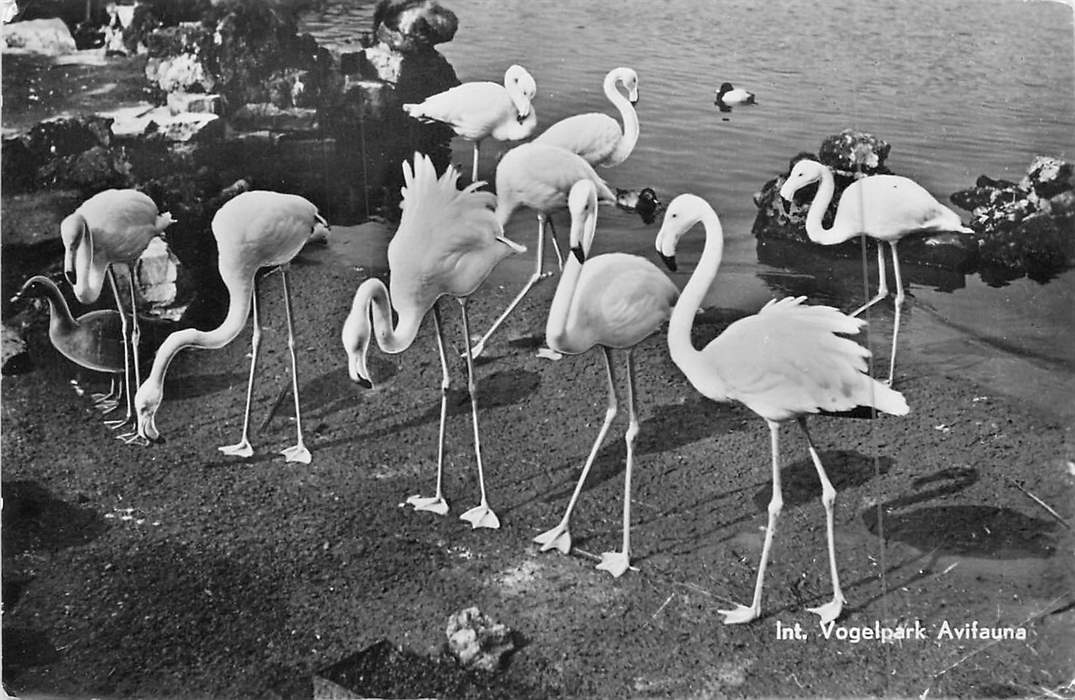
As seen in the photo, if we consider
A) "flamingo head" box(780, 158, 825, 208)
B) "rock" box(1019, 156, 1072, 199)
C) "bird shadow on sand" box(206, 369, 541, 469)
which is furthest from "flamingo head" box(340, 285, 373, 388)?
"rock" box(1019, 156, 1072, 199)

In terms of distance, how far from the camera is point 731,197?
3723 millimetres

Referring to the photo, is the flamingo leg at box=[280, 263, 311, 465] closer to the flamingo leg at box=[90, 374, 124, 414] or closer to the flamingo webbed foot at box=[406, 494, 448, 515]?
the flamingo webbed foot at box=[406, 494, 448, 515]

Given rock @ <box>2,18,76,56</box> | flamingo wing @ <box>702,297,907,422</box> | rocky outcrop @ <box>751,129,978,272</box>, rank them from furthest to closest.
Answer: rock @ <box>2,18,76,56</box>
rocky outcrop @ <box>751,129,978,272</box>
flamingo wing @ <box>702,297,907,422</box>

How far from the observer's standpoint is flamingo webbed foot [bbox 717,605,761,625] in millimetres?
3303

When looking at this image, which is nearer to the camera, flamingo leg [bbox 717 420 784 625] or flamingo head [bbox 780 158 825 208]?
flamingo leg [bbox 717 420 784 625]

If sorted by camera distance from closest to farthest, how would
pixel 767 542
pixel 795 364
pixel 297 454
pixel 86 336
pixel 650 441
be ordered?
pixel 795 364
pixel 767 542
pixel 650 441
pixel 297 454
pixel 86 336

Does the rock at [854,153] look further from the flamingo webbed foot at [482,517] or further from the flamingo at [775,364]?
the flamingo webbed foot at [482,517]

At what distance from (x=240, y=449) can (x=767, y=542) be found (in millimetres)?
1788

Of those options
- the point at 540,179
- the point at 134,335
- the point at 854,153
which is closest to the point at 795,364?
the point at 854,153

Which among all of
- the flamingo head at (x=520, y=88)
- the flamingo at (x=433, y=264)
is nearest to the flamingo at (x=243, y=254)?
the flamingo at (x=433, y=264)

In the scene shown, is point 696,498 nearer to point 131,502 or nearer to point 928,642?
point 928,642

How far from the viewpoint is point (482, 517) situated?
354cm

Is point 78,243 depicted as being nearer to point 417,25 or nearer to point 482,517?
point 417,25

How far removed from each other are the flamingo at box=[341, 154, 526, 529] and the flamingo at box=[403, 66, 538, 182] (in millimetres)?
227
